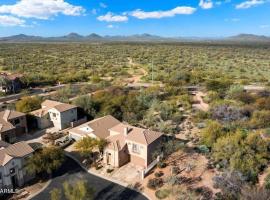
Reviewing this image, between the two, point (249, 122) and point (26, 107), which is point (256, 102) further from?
point (26, 107)

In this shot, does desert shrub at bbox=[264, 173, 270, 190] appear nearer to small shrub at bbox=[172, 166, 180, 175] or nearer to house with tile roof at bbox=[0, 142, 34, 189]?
small shrub at bbox=[172, 166, 180, 175]

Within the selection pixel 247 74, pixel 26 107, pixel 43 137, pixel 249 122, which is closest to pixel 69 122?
pixel 43 137

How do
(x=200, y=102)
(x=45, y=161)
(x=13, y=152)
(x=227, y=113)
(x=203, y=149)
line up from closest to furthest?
(x=13, y=152) < (x=45, y=161) < (x=203, y=149) < (x=227, y=113) < (x=200, y=102)

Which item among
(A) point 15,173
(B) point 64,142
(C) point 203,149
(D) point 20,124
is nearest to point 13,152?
(A) point 15,173

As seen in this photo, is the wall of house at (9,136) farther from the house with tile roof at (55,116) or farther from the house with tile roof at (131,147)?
the house with tile roof at (131,147)

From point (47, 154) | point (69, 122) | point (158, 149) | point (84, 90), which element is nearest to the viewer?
point (47, 154)

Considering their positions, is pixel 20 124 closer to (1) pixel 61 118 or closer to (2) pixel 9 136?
(2) pixel 9 136
